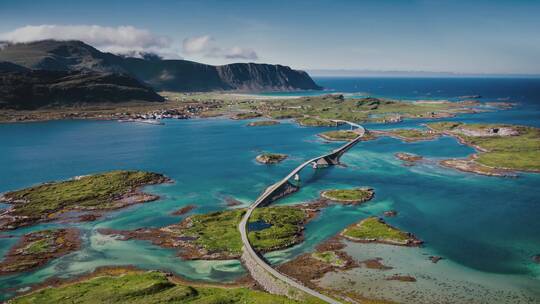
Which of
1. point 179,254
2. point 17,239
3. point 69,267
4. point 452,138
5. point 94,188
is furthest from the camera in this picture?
point 452,138

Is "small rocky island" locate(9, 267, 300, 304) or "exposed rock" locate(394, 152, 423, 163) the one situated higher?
"exposed rock" locate(394, 152, 423, 163)

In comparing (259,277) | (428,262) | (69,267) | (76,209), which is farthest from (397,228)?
(76,209)

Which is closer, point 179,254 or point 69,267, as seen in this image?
point 69,267

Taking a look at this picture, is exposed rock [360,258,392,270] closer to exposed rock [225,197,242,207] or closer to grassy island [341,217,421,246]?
grassy island [341,217,421,246]

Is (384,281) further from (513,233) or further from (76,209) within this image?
(76,209)

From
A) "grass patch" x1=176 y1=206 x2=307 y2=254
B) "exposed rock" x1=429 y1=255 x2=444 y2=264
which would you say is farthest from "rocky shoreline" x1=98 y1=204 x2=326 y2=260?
"exposed rock" x1=429 y1=255 x2=444 y2=264

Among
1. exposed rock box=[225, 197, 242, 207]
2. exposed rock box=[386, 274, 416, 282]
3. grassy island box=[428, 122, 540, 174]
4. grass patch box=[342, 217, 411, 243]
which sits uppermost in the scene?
grassy island box=[428, 122, 540, 174]
